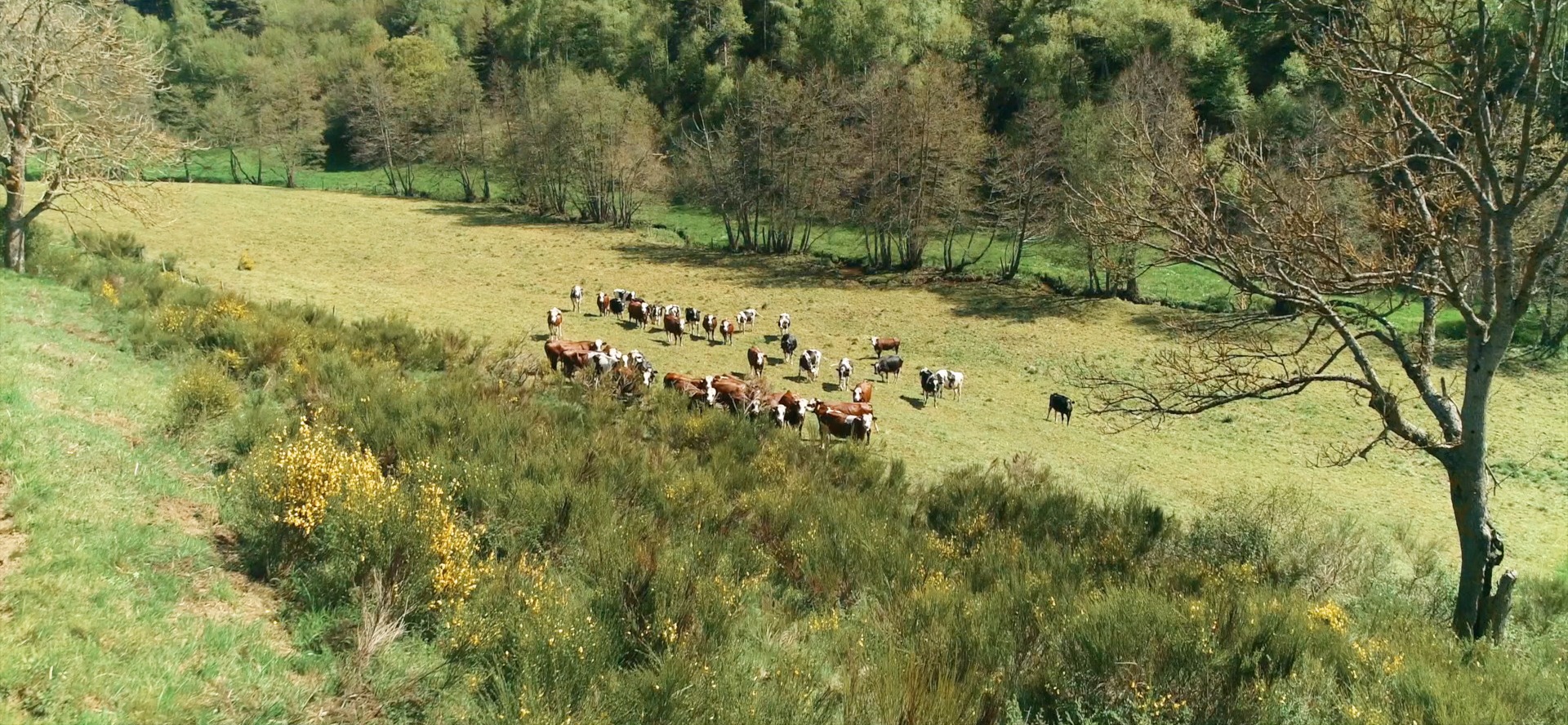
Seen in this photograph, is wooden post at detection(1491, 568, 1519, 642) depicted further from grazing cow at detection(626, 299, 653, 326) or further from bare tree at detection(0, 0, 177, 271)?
bare tree at detection(0, 0, 177, 271)

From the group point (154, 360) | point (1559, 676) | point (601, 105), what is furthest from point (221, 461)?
point (601, 105)

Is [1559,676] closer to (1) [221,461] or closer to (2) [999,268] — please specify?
(1) [221,461]

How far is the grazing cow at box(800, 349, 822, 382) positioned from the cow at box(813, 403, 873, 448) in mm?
6512

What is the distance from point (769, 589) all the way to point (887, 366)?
703 inches

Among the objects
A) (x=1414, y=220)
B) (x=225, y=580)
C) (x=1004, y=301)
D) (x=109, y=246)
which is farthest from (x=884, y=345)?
(x=109, y=246)

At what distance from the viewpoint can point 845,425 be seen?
17.5m

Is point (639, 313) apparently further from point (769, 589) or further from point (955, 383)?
point (769, 589)

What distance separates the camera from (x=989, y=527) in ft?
35.2

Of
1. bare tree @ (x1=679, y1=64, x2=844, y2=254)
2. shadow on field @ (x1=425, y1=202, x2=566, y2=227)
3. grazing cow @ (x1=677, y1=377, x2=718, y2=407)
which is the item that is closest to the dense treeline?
grazing cow @ (x1=677, y1=377, x2=718, y2=407)

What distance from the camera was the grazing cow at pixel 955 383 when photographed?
23656 millimetres

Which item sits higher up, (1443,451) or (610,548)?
(1443,451)

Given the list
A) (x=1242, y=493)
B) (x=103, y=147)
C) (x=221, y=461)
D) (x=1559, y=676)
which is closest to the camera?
(x=1559, y=676)

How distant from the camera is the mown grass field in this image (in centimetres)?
1812

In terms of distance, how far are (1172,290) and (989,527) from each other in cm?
3285
